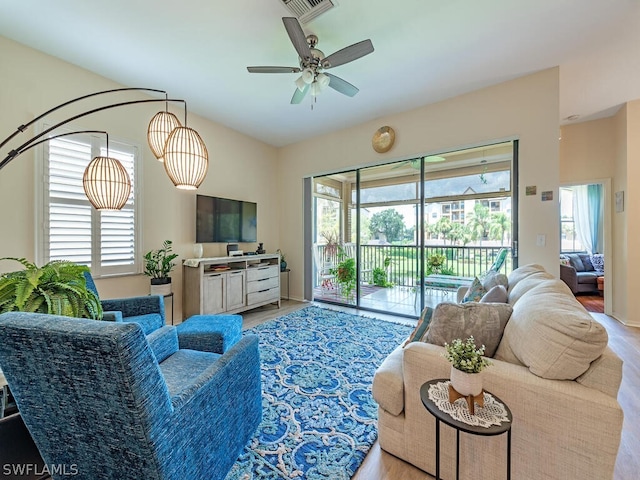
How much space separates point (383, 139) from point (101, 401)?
4.00 m

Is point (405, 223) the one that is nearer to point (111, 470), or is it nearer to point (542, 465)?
point (542, 465)

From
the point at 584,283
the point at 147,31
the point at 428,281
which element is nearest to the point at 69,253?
the point at 147,31

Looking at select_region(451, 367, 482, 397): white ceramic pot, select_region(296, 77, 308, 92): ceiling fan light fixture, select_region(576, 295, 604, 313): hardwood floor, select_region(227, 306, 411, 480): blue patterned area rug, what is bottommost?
select_region(227, 306, 411, 480): blue patterned area rug

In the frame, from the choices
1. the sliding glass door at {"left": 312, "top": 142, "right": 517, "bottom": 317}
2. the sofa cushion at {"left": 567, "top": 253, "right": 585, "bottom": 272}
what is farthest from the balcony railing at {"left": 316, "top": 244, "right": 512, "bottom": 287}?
the sofa cushion at {"left": 567, "top": 253, "right": 585, "bottom": 272}

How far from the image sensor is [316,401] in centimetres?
190

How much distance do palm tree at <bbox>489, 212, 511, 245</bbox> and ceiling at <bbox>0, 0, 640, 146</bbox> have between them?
1644 mm

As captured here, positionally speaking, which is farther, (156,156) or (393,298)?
(393,298)

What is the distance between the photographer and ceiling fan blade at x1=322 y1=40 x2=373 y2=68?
2.03 meters

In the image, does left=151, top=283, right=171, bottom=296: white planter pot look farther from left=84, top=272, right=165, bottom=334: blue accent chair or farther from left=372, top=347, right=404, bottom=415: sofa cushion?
left=372, top=347, right=404, bottom=415: sofa cushion

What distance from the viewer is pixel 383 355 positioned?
103 inches

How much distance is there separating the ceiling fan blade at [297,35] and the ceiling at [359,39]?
0.27 m

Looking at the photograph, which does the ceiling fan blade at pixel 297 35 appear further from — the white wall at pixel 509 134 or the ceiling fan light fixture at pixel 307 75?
the white wall at pixel 509 134

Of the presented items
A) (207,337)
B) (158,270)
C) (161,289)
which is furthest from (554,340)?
(158,270)

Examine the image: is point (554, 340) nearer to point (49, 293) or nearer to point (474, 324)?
point (474, 324)
